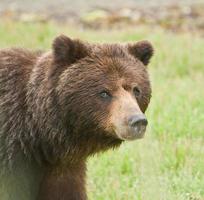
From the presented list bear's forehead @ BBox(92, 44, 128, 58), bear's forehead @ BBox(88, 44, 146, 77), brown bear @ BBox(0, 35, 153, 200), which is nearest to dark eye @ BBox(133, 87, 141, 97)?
brown bear @ BBox(0, 35, 153, 200)

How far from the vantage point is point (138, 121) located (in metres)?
5.73

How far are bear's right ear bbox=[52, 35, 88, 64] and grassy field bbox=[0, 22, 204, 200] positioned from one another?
4.59 ft

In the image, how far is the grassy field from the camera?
7270mm

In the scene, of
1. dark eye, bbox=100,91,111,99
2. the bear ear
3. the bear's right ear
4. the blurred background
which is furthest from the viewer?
the blurred background

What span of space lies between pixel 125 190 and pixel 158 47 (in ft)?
21.5

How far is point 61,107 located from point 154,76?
20.2ft

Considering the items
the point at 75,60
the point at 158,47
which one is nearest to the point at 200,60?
the point at 158,47

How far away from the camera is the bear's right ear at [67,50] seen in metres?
6.34

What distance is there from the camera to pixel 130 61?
6379 mm

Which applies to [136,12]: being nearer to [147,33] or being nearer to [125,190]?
[147,33]

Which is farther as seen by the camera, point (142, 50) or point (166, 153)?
point (166, 153)

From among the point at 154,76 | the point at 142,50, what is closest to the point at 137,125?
the point at 142,50

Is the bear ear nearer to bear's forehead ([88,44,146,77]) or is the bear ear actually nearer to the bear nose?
bear's forehead ([88,44,146,77])

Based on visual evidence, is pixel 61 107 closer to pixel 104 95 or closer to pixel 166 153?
pixel 104 95
